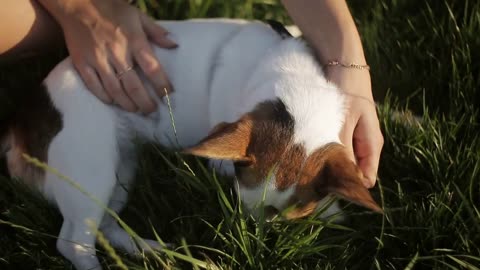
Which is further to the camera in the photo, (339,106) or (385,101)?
(385,101)

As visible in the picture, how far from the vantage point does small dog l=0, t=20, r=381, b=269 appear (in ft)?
7.04

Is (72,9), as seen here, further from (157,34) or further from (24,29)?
(157,34)

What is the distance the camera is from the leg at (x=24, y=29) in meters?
2.71

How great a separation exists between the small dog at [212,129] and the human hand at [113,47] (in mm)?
58

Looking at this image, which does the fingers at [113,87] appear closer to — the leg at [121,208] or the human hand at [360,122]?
the leg at [121,208]

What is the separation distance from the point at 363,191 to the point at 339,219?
0.61 m

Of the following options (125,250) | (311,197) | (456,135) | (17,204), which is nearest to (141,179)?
(125,250)

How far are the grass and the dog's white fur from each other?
0.10 m

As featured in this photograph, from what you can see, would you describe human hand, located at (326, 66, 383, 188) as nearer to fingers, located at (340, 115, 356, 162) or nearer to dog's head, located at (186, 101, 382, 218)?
fingers, located at (340, 115, 356, 162)

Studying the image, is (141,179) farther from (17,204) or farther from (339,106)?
(339,106)

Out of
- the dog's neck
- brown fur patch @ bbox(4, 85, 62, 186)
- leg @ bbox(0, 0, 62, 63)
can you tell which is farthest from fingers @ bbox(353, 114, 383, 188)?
leg @ bbox(0, 0, 62, 63)

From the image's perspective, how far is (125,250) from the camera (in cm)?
253

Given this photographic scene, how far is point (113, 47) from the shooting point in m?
2.62

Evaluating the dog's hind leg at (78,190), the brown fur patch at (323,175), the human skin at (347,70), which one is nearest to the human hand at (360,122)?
the human skin at (347,70)
